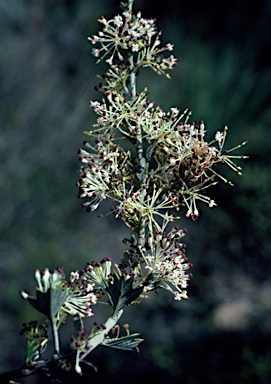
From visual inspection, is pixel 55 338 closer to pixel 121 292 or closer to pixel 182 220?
pixel 121 292

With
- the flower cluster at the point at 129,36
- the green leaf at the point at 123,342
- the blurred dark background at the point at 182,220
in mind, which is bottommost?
the green leaf at the point at 123,342

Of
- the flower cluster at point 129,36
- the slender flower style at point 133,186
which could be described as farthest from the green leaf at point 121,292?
the flower cluster at point 129,36

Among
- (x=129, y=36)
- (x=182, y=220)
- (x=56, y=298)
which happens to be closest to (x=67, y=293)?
(x=56, y=298)

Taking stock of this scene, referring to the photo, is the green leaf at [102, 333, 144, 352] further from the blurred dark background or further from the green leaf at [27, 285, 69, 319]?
the blurred dark background

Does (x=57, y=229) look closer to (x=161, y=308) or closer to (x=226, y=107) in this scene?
(x=161, y=308)

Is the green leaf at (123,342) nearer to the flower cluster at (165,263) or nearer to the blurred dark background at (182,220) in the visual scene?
the flower cluster at (165,263)

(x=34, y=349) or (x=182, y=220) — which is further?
(x=182, y=220)
